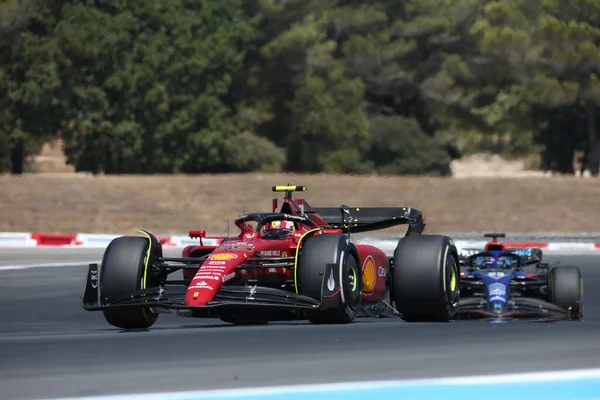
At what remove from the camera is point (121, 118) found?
59656 mm

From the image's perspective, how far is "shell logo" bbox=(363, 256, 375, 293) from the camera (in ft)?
45.4

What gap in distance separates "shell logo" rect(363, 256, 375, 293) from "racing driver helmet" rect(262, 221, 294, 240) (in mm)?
877

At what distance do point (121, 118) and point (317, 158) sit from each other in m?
12.5

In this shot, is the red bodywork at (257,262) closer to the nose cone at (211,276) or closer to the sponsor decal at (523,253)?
the nose cone at (211,276)

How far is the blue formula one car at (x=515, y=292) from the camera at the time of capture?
53.9 ft

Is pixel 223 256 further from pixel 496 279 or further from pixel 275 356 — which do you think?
pixel 496 279

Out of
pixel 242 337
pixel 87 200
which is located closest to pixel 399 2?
pixel 87 200

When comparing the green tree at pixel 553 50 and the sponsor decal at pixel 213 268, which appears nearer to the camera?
the sponsor decal at pixel 213 268

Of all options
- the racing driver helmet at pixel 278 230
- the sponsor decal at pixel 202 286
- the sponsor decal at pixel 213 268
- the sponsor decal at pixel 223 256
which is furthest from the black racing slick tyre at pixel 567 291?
the sponsor decal at pixel 202 286

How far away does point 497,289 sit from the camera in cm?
1656

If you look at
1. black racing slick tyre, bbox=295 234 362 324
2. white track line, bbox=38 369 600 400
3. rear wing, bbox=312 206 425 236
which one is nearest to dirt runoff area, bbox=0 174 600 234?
rear wing, bbox=312 206 425 236

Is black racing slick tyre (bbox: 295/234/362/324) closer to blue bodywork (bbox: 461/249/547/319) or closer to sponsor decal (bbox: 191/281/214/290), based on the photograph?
sponsor decal (bbox: 191/281/214/290)

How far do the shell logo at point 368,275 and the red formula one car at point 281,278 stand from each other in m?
0.01

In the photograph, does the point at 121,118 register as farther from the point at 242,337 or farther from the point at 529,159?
the point at 529,159
